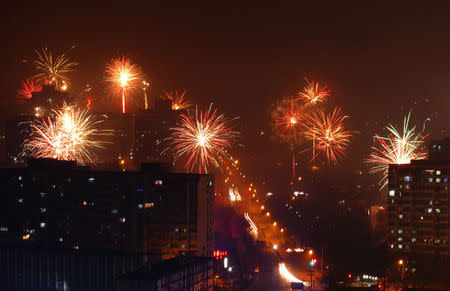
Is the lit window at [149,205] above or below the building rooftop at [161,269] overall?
above

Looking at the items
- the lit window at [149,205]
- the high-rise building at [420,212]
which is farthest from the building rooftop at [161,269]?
the high-rise building at [420,212]

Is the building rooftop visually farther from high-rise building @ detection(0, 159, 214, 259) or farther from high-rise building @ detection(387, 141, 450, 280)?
high-rise building @ detection(387, 141, 450, 280)

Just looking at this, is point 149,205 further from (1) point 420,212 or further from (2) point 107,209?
(1) point 420,212

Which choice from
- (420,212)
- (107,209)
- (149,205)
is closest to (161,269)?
(149,205)

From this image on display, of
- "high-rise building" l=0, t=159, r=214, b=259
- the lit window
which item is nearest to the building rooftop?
"high-rise building" l=0, t=159, r=214, b=259

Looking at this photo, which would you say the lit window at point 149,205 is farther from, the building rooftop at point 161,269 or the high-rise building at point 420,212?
the high-rise building at point 420,212

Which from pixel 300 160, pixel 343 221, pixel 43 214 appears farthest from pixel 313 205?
pixel 43 214
